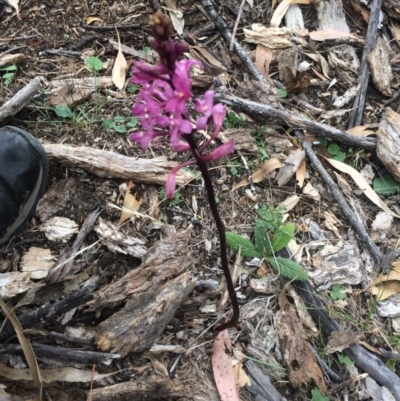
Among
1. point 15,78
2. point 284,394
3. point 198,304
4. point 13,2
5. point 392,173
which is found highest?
point 13,2

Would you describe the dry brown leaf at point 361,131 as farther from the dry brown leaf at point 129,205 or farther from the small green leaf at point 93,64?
the small green leaf at point 93,64

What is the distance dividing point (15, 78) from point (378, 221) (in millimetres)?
2186

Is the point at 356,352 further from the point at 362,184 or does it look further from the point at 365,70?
the point at 365,70

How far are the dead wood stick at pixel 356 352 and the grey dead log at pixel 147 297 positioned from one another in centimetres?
55

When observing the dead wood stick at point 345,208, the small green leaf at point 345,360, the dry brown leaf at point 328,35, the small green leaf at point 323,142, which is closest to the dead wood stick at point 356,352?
the small green leaf at point 345,360

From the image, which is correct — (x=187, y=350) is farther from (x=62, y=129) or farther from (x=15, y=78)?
(x=15, y=78)

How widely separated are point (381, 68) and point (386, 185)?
2.51ft

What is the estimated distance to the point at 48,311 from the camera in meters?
2.20

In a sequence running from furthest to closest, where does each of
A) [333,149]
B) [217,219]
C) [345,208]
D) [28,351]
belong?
1. [333,149]
2. [345,208]
3. [28,351]
4. [217,219]

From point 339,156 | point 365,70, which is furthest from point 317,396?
point 365,70

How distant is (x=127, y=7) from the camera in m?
3.26

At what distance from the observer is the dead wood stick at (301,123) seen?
284cm

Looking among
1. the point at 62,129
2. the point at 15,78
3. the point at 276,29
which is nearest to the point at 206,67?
the point at 276,29

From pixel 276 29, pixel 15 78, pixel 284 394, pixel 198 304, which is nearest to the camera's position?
pixel 284 394
